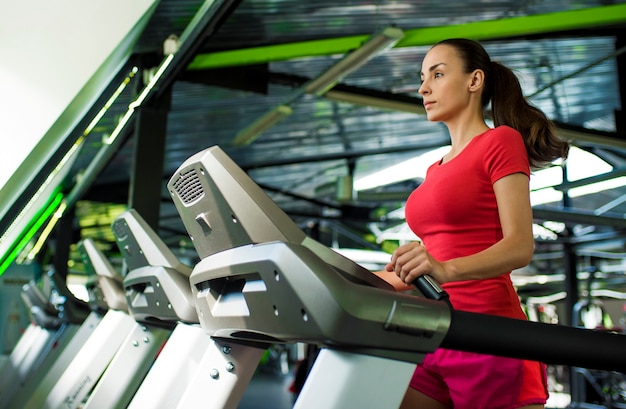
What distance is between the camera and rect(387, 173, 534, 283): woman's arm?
1.23 meters

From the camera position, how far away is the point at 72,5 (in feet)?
8.60

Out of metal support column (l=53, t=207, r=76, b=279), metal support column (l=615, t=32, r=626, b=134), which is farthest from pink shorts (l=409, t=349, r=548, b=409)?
metal support column (l=53, t=207, r=76, b=279)

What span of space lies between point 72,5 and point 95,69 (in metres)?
0.23

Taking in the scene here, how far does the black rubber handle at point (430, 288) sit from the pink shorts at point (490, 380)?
0.30 meters

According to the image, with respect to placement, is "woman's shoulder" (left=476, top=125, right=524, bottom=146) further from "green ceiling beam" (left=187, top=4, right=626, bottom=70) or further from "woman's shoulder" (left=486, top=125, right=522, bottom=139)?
"green ceiling beam" (left=187, top=4, right=626, bottom=70)

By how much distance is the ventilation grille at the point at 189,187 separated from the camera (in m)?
1.24

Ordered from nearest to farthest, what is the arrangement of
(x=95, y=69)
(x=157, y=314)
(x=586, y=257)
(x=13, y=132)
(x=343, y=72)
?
(x=157, y=314), (x=13, y=132), (x=95, y=69), (x=343, y=72), (x=586, y=257)

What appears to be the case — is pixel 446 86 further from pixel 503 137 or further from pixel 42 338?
pixel 42 338

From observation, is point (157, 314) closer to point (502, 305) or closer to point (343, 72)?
point (502, 305)

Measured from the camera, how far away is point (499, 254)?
1.35 m

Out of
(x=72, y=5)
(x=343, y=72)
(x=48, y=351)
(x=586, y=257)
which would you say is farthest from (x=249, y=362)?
(x=586, y=257)

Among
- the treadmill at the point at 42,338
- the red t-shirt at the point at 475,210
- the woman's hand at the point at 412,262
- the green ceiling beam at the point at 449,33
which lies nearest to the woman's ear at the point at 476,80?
the red t-shirt at the point at 475,210

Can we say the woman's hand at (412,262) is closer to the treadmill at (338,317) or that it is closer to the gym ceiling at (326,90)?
the treadmill at (338,317)

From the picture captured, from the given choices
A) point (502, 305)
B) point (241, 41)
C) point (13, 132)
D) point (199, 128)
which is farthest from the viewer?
point (199, 128)
